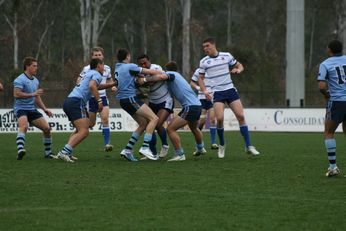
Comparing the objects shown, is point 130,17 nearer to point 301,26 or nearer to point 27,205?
point 301,26

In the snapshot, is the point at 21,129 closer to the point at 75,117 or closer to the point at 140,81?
the point at 75,117

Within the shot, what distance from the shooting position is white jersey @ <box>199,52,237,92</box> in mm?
15422

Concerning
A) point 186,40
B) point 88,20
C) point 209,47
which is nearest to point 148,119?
point 209,47

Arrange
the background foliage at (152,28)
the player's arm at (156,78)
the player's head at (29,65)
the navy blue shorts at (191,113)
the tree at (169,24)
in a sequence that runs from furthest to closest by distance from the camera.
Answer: the tree at (169,24) < the background foliage at (152,28) < the player's head at (29,65) < the navy blue shorts at (191,113) < the player's arm at (156,78)

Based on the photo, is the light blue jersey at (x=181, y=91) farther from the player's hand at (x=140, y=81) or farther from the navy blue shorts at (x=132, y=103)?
the navy blue shorts at (x=132, y=103)

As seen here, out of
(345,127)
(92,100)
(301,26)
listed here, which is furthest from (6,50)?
(345,127)

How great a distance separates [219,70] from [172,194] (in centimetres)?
567

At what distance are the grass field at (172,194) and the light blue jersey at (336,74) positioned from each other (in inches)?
48.9

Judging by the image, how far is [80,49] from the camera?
7569 cm

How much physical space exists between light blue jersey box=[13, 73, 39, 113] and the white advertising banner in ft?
49.5

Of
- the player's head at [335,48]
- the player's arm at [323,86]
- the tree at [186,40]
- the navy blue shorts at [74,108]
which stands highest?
the tree at [186,40]

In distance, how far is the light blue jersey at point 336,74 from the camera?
11.7 meters

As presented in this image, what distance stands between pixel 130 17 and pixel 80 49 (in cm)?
906

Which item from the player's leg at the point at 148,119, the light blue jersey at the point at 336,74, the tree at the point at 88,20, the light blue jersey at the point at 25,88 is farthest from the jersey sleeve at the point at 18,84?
the tree at the point at 88,20
